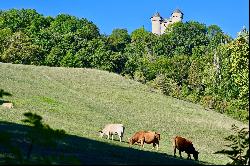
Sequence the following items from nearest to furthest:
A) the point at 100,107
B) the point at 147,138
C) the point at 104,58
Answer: the point at 147,138, the point at 100,107, the point at 104,58

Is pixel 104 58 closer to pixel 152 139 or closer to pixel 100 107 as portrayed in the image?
pixel 100 107

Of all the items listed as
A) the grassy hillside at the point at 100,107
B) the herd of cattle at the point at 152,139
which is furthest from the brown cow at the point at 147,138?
the grassy hillside at the point at 100,107

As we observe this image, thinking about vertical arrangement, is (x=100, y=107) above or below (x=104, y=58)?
below

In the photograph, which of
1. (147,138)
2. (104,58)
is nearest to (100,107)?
(147,138)

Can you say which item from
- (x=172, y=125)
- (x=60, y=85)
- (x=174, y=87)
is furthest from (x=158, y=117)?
(x=174, y=87)

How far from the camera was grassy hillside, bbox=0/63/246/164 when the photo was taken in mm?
49875

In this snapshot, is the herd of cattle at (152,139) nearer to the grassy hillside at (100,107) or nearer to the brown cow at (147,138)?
the brown cow at (147,138)

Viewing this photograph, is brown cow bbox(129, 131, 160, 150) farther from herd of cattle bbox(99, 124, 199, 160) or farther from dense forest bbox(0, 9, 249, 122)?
dense forest bbox(0, 9, 249, 122)

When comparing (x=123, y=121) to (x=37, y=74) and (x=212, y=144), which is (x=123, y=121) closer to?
(x=212, y=144)

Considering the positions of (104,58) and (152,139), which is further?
(104,58)

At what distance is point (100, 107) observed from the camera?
66.4 meters

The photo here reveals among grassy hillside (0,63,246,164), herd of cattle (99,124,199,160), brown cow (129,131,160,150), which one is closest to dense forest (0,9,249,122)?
grassy hillside (0,63,246,164)

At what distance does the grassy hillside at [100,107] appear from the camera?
49875 mm

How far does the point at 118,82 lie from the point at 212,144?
41.2 meters
